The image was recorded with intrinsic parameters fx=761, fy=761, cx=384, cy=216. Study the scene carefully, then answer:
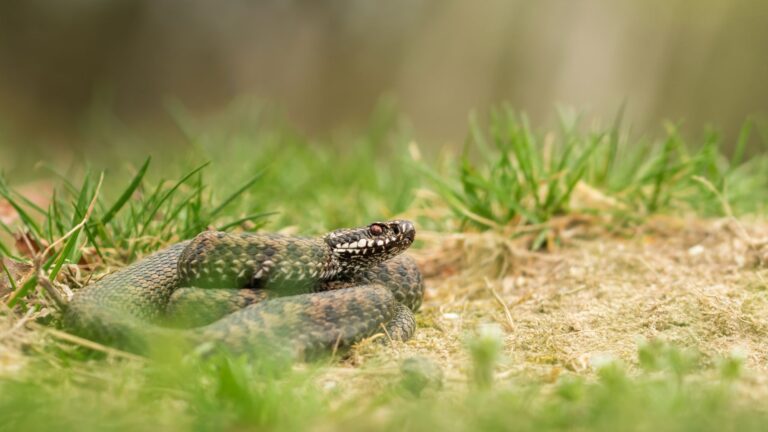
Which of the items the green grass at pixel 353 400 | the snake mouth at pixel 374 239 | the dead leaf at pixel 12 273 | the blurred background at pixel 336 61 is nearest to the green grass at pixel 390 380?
the green grass at pixel 353 400

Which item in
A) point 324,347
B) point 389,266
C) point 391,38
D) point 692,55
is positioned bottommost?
point 324,347

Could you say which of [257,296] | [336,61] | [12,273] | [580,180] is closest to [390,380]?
[257,296]

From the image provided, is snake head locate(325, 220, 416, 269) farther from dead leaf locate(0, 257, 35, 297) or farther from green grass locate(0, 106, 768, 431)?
dead leaf locate(0, 257, 35, 297)

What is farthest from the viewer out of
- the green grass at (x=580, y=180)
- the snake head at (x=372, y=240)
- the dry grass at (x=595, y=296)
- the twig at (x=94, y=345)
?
the green grass at (x=580, y=180)

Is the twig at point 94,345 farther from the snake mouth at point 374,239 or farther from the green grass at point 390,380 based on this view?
the snake mouth at point 374,239

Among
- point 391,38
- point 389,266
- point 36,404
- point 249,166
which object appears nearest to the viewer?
point 36,404

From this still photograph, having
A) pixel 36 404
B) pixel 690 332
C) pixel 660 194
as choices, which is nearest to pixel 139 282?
pixel 36 404

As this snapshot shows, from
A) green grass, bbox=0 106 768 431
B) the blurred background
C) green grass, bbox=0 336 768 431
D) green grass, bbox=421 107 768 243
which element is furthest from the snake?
the blurred background

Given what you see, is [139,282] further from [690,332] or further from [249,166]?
[249,166]
